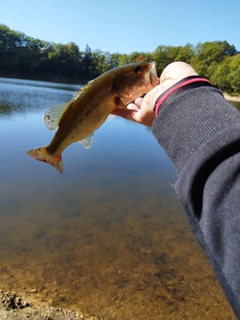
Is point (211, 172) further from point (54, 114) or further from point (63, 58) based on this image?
point (63, 58)

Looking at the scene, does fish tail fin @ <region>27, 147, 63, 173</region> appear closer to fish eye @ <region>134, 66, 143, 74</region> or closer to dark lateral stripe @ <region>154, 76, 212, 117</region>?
fish eye @ <region>134, 66, 143, 74</region>

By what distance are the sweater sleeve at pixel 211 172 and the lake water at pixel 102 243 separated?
3794 mm

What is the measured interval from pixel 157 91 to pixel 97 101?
0.65 m

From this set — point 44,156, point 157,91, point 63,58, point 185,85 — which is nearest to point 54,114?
point 44,156

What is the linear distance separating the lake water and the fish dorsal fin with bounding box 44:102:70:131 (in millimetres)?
3214

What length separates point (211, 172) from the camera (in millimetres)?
1310

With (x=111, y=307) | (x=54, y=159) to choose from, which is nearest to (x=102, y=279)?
(x=111, y=307)

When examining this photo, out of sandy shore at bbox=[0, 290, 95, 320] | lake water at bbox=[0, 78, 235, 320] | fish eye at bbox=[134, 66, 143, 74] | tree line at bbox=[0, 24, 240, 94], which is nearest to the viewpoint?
fish eye at bbox=[134, 66, 143, 74]

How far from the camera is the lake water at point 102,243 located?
4.72 meters

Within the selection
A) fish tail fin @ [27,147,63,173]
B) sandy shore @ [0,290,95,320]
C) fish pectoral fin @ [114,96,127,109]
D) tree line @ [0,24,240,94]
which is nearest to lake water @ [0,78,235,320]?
sandy shore @ [0,290,95,320]

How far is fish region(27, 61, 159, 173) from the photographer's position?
2.59 metres

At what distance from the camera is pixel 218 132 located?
4.54 feet

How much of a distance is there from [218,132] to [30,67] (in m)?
91.7

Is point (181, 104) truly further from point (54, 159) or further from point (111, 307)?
point (111, 307)
